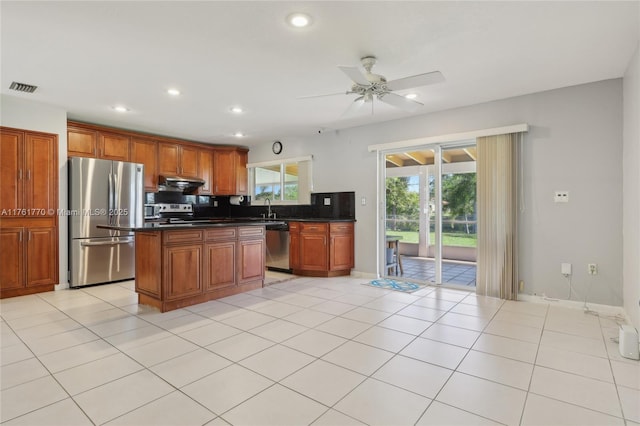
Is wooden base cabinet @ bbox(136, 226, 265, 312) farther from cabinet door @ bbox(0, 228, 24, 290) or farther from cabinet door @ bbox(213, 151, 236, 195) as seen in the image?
cabinet door @ bbox(213, 151, 236, 195)

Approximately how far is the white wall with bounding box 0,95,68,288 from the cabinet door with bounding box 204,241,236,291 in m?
2.26

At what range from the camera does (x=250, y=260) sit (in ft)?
14.0

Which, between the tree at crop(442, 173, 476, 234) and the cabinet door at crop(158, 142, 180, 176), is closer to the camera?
the tree at crop(442, 173, 476, 234)

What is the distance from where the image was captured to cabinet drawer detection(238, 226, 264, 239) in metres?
4.15

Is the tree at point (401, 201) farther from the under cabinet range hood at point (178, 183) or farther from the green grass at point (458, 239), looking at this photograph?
the under cabinet range hood at point (178, 183)

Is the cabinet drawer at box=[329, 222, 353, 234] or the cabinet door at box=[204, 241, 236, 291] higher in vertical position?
the cabinet drawer at box=[329, 222, 353, 234]

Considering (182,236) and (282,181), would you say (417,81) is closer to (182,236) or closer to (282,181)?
(182,236)

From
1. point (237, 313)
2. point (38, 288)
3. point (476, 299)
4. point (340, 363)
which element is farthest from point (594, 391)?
point (38, 288)

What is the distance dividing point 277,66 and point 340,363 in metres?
2.65

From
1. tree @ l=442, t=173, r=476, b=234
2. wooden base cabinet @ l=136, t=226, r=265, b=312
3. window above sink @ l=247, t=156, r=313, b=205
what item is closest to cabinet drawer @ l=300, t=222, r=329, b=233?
window above sink @ l=247, t=156, r=313, b=205

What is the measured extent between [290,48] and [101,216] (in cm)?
374

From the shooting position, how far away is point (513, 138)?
12.7 feet

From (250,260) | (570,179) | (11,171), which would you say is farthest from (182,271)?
(570,179)

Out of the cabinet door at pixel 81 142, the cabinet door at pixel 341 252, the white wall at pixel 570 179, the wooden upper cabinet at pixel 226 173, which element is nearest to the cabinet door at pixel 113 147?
the cabinet door at pixel 81 142
